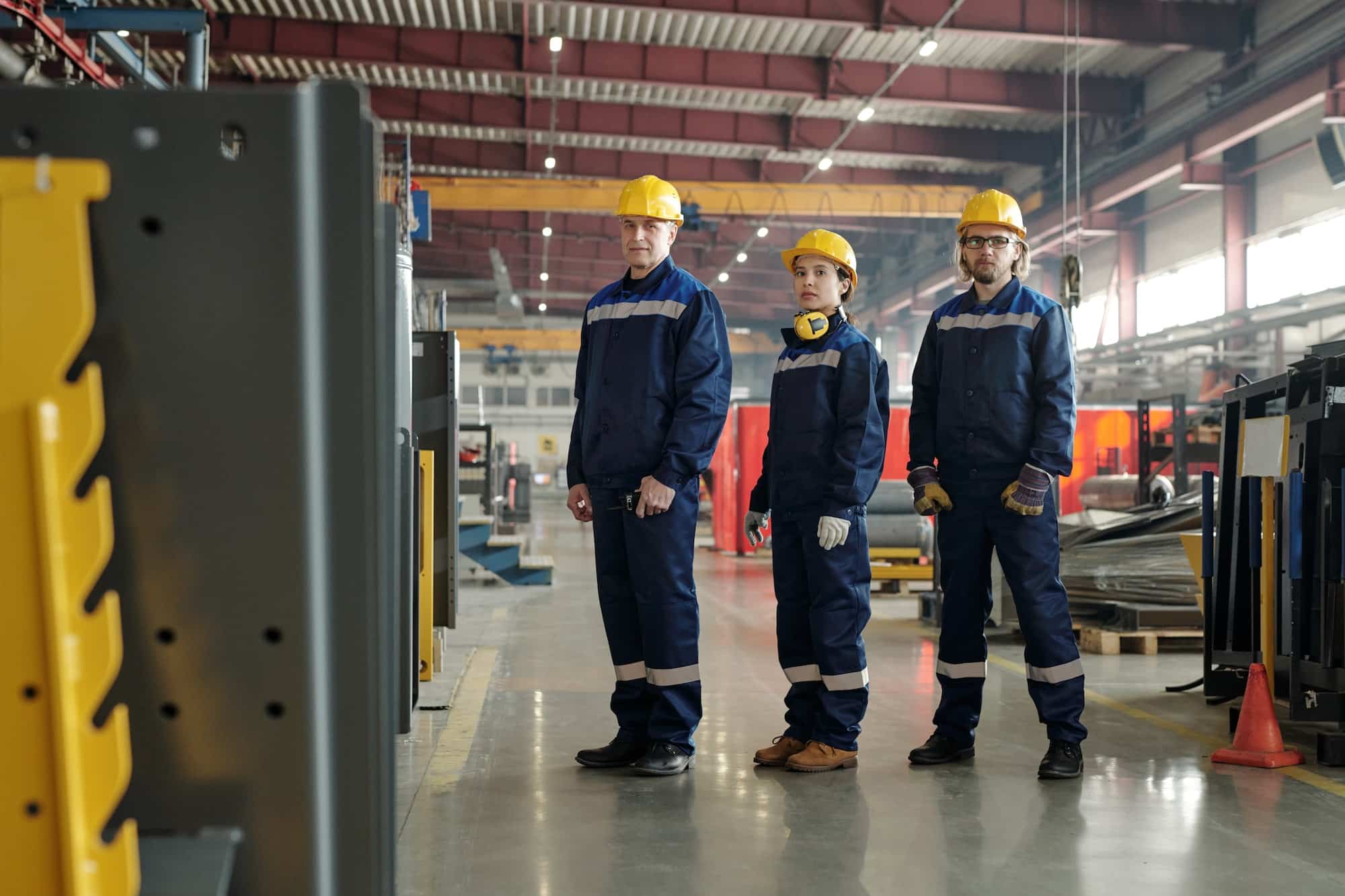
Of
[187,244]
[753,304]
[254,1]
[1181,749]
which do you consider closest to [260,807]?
[187,244]

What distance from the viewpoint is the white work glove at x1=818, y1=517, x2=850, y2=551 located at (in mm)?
3869

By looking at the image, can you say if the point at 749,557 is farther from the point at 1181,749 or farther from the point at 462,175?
the point at 1181,749

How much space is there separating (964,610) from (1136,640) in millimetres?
3329

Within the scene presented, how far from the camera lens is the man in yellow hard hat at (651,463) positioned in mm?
3840

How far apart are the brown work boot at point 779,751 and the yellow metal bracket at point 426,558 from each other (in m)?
1.54

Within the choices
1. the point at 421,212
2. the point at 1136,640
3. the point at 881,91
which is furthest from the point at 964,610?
the point at 881,91

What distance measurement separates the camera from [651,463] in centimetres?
388

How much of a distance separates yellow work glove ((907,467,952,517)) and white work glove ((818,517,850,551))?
1.03 ft

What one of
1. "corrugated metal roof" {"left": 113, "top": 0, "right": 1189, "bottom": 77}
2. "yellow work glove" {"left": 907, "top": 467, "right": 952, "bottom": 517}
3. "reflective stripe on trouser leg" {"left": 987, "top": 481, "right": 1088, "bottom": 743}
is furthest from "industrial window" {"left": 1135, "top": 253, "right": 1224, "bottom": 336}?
"reflective stripe on trouser leg" {"left": 987, "top": 481, "right": 1088, "bottom": 743}

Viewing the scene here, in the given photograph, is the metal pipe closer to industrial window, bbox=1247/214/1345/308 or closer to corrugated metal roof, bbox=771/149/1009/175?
corrugated metal roof, bbox=771/149/1009/175

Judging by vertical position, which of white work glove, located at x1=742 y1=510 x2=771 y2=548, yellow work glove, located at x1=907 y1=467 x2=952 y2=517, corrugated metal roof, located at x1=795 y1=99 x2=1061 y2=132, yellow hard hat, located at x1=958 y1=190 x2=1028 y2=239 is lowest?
white work glove, located at x1=742 y1=510 x2=771 y2=548

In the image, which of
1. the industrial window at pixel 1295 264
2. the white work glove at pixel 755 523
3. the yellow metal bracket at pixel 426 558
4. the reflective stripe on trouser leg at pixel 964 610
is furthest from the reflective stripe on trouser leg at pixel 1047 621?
the industrial window at pixel 1295 264

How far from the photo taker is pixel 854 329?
13.7 ft

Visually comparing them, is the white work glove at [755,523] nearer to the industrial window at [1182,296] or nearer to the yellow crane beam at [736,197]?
the industrial window at [1182,296]
